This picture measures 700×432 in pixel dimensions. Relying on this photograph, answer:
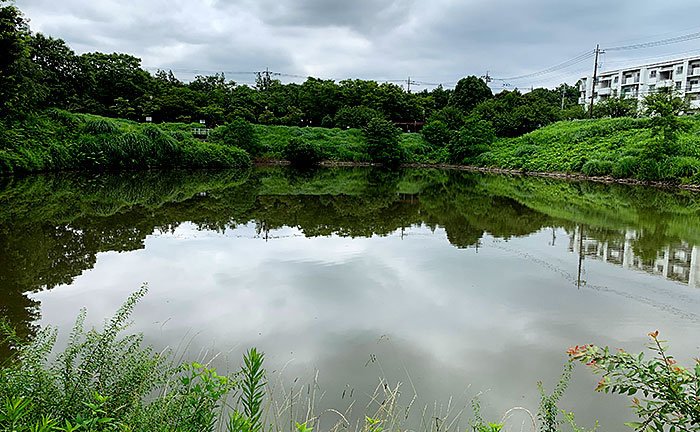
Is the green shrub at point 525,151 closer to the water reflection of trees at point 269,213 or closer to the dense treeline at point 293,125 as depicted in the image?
the dense treeline at point 293,125

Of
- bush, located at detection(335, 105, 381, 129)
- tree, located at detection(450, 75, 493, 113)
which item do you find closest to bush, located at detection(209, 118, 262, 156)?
bush, located at detection(335, 105, 381, 129)

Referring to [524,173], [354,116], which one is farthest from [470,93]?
[524,173]

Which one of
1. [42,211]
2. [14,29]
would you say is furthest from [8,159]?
[42,211]

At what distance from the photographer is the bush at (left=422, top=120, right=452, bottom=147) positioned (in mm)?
35906

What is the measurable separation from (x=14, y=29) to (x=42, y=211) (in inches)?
422

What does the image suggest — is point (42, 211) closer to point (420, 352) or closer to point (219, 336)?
point (219, 336)

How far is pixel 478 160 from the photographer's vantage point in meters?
30.6

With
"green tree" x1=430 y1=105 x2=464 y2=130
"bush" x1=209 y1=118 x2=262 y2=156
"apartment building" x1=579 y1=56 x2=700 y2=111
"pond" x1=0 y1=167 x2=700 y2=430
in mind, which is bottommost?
"pond" x1=0 y1=167 x2=700 y2=430

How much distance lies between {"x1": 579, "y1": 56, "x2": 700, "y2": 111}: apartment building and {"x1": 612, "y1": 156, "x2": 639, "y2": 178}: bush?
24.1m

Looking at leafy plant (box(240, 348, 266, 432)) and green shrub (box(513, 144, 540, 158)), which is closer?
leafy plant (box(240, 348, 266, 432))

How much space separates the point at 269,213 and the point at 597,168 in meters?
17.8

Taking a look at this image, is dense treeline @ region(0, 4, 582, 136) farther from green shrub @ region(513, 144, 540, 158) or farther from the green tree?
green shrub @ region(513, 144, 540, 158)

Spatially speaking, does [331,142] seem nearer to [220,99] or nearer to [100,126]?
[220,99]

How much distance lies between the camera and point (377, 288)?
5.68 metres
